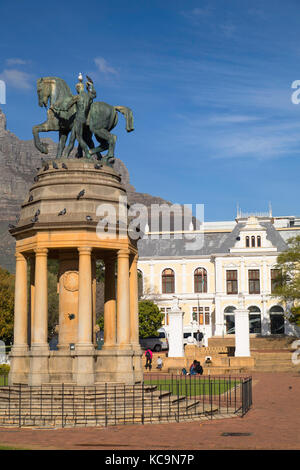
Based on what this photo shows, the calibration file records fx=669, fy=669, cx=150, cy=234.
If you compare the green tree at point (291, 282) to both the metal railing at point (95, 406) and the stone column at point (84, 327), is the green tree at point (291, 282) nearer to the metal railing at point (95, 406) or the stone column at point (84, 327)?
the metal railing at point (95, 406)

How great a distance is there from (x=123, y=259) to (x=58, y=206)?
9.32 feet

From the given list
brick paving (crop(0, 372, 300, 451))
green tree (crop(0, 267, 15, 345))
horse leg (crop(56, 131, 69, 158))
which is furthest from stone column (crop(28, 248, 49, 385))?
green tree (crop(0, 267, 15, 345))

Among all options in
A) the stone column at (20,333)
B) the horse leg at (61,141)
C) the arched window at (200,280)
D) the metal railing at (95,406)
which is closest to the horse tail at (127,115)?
the horse leg at (61,141)

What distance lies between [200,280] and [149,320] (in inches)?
700

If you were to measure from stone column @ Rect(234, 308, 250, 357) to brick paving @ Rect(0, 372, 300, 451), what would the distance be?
93.9ft

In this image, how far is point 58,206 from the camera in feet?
74.3

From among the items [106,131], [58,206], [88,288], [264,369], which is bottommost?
[264,369]

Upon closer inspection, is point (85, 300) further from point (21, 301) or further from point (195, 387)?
point (195, 387)

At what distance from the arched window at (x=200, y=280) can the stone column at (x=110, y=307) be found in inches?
2505

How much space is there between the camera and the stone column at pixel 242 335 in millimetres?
50156
